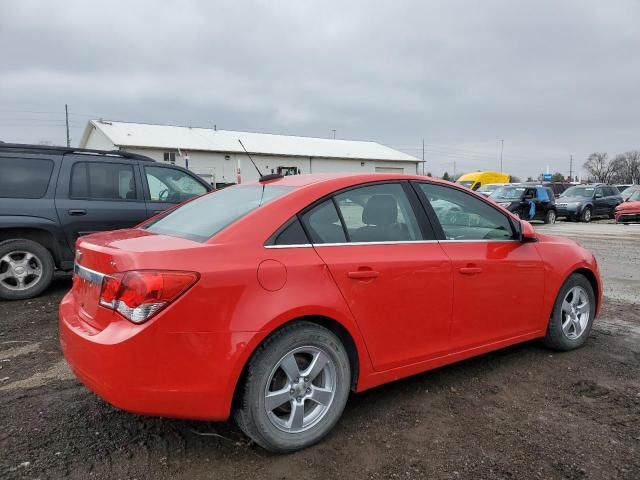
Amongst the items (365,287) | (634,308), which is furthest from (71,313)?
(634,308)

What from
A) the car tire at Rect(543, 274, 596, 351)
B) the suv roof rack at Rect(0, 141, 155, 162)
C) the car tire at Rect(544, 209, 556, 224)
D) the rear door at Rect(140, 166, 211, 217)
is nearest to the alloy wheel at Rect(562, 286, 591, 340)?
→ the car tire at Rect(543, 274, 596, 351)

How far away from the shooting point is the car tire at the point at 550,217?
21.4 meters

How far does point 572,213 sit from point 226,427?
23.2 metres

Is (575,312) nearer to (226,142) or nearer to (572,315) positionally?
(572,315)

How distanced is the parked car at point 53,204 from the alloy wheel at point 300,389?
4717 millimetres

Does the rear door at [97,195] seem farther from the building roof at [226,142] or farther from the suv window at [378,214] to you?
the building roof at [226,142]

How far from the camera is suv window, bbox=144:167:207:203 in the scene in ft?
23.8

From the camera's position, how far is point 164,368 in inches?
98.6

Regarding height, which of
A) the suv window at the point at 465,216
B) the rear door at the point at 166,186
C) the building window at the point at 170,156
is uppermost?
the building window at the point at 170,156

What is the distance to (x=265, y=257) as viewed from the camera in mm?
2783

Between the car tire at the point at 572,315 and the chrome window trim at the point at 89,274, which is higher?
the chrome window trim at the point at 89,274

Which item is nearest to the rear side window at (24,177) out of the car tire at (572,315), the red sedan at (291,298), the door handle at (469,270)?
the red sedan at (291,298)

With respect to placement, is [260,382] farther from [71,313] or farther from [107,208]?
[107,208]

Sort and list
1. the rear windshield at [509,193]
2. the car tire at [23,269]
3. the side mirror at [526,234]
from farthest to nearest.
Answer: the rear windshield at [509,193], the car tire at [23,269], the side mirror at [526,234]
